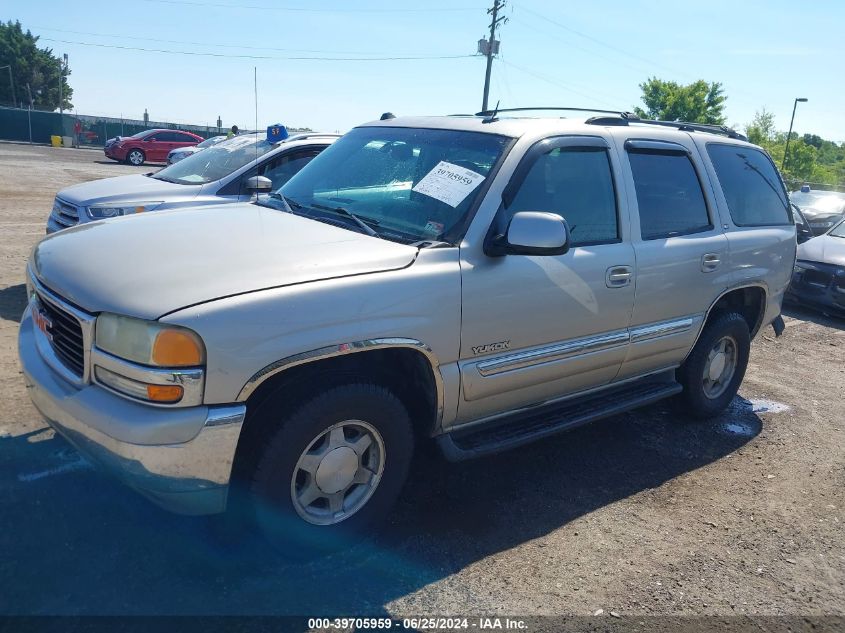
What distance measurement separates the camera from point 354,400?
2.94 metres

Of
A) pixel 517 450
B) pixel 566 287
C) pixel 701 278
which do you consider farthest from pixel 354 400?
pixel 701 278

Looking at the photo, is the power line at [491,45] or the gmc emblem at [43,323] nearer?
the gmc emblem at [43,323]

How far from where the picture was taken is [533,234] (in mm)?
3225

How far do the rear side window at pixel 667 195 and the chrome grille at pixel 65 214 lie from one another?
5.21 metres

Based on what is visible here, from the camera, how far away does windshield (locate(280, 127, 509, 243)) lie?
3.44 m

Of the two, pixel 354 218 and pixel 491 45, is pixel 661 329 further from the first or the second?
pixel 491 45

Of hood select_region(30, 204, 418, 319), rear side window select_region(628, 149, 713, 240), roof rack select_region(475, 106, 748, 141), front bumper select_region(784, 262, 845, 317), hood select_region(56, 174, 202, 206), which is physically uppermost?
roof rack select_region(475, 106, 748, 141)

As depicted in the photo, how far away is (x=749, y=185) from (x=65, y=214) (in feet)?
20.4

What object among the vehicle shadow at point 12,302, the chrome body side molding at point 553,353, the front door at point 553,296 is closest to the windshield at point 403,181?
the front door at point 553,296

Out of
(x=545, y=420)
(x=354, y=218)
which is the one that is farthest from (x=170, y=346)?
(x=545, y=420)

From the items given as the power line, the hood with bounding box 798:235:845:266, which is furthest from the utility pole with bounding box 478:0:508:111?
the hood with bounding box 798:235:845:266

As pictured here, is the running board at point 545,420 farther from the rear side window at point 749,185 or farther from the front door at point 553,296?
the rear side window at point 749,185

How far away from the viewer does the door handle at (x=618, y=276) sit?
3873 mm

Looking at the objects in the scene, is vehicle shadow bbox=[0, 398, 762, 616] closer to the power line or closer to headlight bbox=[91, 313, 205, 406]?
headlight bbox=[91, 313, 205, 406]
